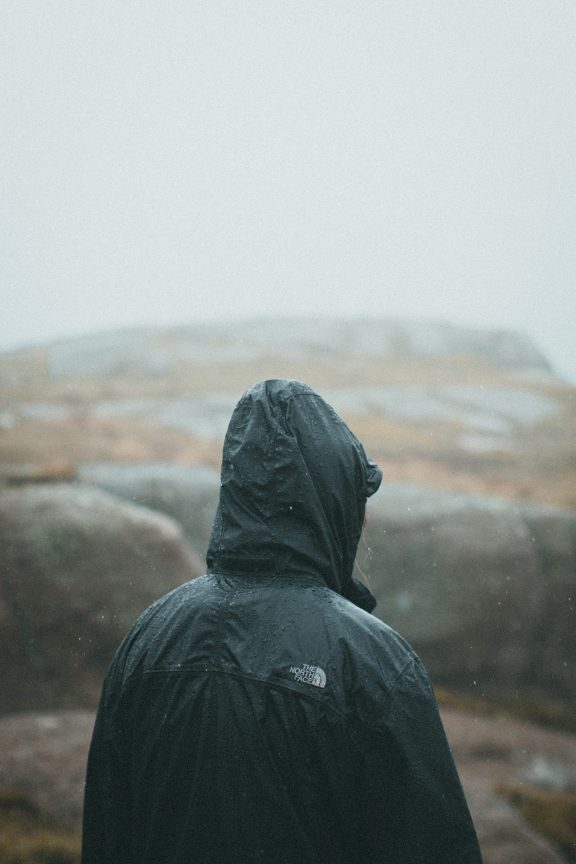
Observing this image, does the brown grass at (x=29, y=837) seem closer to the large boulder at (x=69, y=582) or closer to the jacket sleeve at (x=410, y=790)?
the large boulder at (x=69, y=582)

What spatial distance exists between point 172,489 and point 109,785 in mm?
7406

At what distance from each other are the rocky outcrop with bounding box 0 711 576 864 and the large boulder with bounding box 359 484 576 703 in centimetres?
68

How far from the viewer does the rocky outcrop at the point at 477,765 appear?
585cm

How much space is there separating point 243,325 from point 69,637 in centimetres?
880

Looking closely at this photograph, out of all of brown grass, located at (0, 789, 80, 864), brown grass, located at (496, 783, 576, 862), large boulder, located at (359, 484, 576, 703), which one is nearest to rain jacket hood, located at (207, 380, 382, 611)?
brown grass, located at (0, 789, 80, 864)

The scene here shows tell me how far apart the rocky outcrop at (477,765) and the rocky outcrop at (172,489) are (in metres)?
2.59

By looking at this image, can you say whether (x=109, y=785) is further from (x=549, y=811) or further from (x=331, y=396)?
(x=331, y=396)

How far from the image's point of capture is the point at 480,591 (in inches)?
338

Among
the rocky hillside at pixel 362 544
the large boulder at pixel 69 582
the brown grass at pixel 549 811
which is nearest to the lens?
the brown grass at pixel 549 811

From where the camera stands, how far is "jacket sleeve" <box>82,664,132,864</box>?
1.79m

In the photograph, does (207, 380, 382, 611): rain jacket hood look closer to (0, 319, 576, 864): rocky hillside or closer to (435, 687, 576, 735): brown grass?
(0, 319, 576, 864): rocky hillside

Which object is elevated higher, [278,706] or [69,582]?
[278,706]

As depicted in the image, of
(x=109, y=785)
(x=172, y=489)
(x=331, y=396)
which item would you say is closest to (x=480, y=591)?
(x=172, y=489)

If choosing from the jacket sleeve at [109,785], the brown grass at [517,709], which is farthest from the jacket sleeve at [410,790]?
the brown grass at [517,709]
